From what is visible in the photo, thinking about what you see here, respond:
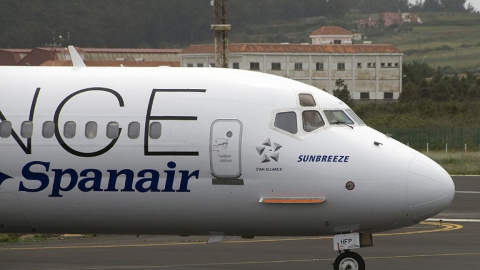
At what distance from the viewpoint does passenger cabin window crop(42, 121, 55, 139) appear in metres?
21.8

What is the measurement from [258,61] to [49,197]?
139 meters

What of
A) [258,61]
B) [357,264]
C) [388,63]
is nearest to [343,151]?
[357,264]

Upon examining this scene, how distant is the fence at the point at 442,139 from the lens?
72062mm

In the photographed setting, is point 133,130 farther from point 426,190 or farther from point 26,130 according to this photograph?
point 426,190

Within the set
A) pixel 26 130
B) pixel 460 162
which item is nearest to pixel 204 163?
pixel 26 130

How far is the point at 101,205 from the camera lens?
21672 millimetres

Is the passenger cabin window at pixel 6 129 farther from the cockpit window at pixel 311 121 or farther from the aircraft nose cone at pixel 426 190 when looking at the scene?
the aircraft nose cone at pixel 426 190

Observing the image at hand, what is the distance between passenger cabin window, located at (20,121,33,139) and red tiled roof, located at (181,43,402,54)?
133 meters

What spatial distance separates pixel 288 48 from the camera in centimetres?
16462

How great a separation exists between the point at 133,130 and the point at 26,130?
2.13 metres

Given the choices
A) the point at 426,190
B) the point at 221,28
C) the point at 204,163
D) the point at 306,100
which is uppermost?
the point at 221,28

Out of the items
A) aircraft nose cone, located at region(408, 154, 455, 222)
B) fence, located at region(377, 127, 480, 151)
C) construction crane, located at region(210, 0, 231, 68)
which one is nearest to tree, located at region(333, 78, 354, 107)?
construction crane, located at region(210, 0, 231, 68)

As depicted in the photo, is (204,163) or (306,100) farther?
(306,100)

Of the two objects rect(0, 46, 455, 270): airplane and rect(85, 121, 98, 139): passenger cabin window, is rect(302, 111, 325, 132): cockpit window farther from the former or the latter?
rect(85, 121, 98, 139): passenger cabin window
